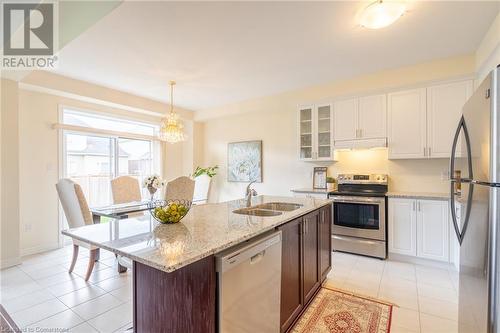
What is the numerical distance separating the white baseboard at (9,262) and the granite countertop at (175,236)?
2.60 meters

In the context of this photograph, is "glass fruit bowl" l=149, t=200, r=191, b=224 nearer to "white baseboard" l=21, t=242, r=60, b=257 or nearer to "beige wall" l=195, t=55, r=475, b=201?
"beige wall" l=195, t=55, r=475, b=201

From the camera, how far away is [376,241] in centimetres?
335

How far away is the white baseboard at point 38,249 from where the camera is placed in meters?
3.59

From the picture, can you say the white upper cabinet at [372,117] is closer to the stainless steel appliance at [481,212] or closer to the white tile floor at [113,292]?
the white tile floor at [113,292]

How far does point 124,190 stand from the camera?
390 cm

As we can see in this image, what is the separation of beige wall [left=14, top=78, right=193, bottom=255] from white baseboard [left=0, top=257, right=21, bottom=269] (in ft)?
1.59

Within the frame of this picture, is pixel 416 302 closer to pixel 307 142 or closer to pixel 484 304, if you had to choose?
pixel 484 304

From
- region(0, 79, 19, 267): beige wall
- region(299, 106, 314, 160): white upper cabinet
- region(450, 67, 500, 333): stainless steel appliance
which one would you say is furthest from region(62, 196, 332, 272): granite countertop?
region(0, 79, 19, 267): beige wall

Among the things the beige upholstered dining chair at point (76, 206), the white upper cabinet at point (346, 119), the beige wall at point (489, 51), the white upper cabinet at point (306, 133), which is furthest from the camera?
the white upper cabinet at point (306, 133)

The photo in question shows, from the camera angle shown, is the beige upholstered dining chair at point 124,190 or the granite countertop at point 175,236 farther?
the beige upholstered dining chair at point 124,190

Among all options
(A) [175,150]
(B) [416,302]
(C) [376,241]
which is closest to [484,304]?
(B) [416,302]

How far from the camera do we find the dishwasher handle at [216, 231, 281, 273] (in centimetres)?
117

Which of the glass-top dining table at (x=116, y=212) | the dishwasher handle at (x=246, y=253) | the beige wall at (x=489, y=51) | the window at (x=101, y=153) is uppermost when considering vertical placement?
the beige wall at (x=489, y=51)

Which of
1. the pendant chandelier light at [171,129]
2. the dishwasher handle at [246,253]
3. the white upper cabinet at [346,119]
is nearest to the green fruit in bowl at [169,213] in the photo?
the dishwasher handle at [246,253]
